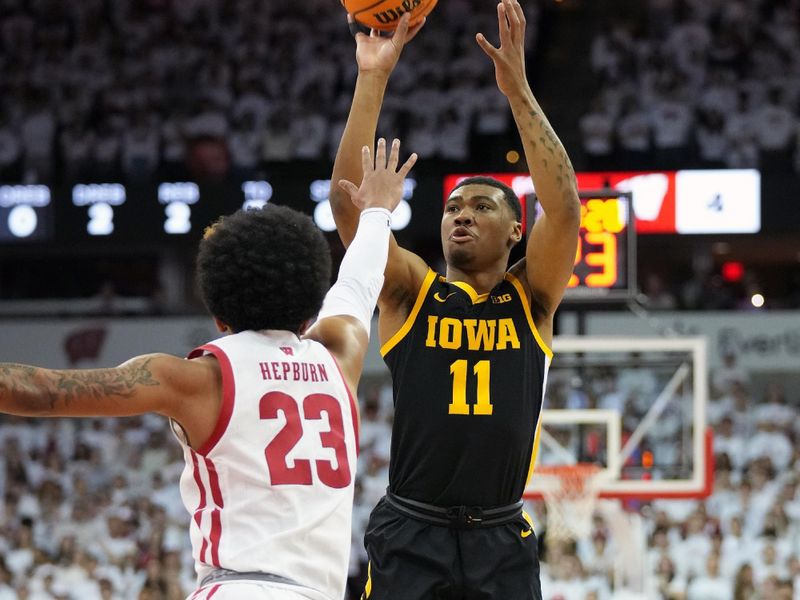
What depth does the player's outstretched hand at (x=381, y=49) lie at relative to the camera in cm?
467

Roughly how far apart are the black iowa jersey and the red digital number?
1.29 m

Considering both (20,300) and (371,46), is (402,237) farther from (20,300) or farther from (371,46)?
(371,46)

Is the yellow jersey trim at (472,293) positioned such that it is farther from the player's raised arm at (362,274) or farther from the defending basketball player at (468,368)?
the player's raised arm at (362,274)

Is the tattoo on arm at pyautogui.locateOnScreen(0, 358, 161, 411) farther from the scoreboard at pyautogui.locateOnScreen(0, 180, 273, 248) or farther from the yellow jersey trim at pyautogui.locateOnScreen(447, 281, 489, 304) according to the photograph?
the scoreboard at pyautogui.locateOnScreen(0, 180, 273, 248)

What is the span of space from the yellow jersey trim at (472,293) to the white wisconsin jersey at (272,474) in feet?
5.12

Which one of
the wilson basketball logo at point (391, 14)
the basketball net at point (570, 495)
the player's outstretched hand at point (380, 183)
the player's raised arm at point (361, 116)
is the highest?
the wilson basketball logo at point (391, 14)

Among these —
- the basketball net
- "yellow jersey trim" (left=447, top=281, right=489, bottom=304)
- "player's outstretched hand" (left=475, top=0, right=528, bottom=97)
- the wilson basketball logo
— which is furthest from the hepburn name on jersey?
the basketball net

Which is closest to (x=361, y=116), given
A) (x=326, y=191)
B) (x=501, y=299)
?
(x=501, y=299)

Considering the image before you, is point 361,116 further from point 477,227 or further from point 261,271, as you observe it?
point 261,271

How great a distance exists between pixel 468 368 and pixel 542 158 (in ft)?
2.72

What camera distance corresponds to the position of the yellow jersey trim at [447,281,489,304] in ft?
16.1

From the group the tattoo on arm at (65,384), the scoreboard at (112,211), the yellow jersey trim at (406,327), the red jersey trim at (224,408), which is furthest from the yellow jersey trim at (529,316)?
the scoreboard at (112,211)

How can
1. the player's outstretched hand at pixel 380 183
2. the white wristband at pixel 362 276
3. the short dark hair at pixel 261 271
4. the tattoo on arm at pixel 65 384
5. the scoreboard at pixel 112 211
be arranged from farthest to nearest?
the scoreboard at pixel 112 211, the player's outstretched hand at pixel 380 183, the white wristband at pixel 362 276, the short dark hair at pixel 261 271, the tattoo on arm at pixel 65 384

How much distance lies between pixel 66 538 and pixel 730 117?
32.8 feet
